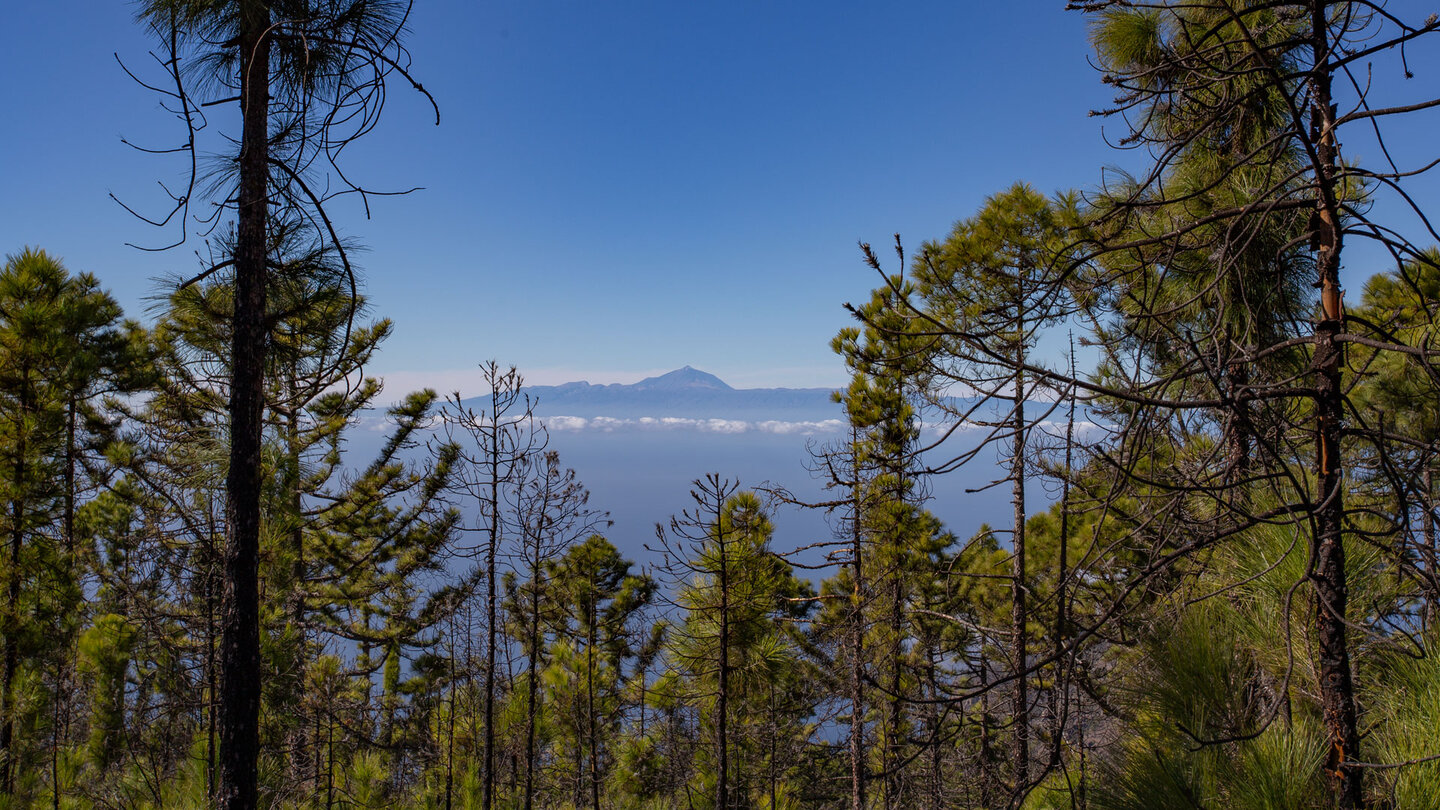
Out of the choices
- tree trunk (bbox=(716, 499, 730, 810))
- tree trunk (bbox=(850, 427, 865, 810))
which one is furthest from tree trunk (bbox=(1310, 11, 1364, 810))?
tree trunk (bbox=(850, 427, 865, 810))

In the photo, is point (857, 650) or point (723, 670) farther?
point (857, 650)

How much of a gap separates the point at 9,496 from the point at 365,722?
409 inches

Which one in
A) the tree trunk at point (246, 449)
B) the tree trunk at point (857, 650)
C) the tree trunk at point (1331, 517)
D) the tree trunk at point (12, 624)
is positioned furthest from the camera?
the tree trunk at point (857, 650)

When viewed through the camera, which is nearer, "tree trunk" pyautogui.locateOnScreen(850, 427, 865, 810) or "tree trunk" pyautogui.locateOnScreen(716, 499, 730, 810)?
"tree trunk" pyautogui.locateOnScreen(716, 499, 730, 810)

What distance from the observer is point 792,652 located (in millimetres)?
10711

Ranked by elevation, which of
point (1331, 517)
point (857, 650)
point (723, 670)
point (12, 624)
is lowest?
point (857, 650)

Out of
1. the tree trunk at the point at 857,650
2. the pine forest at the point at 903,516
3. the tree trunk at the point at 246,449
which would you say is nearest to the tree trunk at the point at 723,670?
the pine forest at the point at 903,516

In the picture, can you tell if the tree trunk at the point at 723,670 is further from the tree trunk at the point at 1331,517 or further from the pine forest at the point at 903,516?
the tree trunk at the point at 1331,517

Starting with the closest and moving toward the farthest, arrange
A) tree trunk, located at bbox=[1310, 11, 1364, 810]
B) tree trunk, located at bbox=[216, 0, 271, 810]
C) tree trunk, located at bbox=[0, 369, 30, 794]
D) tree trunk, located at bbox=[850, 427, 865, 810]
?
tree trunk, located at bbox=[1310, 11, 1364, 810]
tree trunk, located at bbox=[216, 0, 271, 810]
tree trunk, located at bbox=[0, 369, 30, 794]
tree trunk, located at bbox=[850, 427, 865, 810]

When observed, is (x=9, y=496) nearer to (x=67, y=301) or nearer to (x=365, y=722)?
(x=67, y=301)

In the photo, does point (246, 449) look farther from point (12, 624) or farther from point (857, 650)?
point (857, 650)

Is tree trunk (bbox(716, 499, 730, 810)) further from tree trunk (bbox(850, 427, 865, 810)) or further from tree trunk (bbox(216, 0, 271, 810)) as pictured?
tree trunk (bbox(216, 0, 271, 810))

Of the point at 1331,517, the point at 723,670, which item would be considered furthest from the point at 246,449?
the point at 723,670

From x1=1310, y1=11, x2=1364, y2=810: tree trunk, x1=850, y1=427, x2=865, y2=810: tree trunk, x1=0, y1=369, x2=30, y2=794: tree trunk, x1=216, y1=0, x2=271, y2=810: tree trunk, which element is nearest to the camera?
x1=1310, y1=11, x2=1364, y2=810: tree trunk
